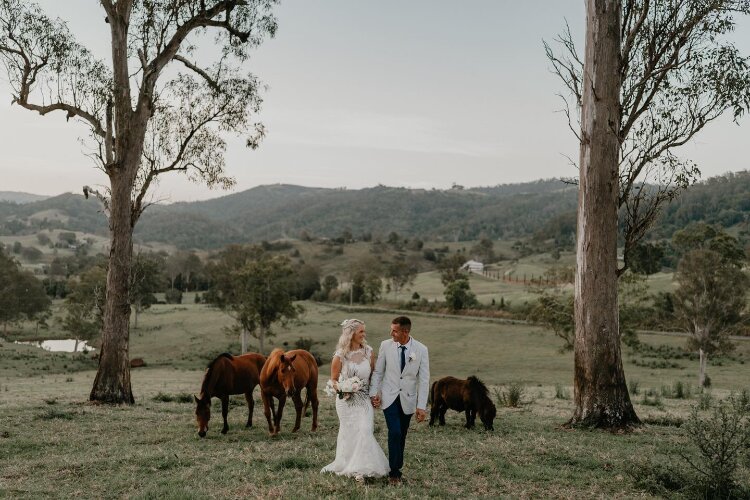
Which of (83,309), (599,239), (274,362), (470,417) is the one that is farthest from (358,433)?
(83,309)

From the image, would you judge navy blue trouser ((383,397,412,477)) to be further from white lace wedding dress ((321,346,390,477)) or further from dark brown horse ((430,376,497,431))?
dark brown horse ((430,376,497,431))

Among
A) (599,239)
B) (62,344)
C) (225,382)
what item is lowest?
(62,344)

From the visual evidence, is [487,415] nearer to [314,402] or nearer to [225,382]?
[314,402]

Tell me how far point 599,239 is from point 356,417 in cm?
685

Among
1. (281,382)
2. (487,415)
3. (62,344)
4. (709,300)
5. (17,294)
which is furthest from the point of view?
(62,344)

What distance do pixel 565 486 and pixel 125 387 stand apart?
12969 millimetres

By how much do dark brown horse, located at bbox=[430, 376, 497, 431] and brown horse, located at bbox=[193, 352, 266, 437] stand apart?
13.2 ft

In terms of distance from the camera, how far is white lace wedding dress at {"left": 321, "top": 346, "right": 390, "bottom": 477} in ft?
25.7

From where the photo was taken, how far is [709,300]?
132 feet

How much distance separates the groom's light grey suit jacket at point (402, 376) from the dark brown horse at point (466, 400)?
4819mm

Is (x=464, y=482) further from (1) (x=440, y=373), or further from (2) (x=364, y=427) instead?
(1) (x=440, y=373)

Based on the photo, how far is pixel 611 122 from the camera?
12.4 m

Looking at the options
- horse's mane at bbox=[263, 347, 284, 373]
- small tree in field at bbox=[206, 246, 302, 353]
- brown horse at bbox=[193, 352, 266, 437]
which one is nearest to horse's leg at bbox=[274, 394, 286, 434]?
horse's mane at bbox=[263, 347, 284, 373]

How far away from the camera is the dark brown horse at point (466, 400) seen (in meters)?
12.3
